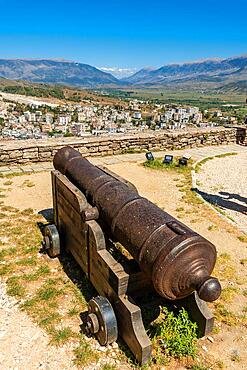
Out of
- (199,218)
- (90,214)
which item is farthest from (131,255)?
(199,218)

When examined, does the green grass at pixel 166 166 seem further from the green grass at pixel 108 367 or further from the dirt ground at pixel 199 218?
the green grass at pixel 108 367

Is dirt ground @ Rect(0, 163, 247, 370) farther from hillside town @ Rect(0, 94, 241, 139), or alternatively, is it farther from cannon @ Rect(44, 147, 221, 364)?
hillside town @ Rect(0, 94, 241, 139)

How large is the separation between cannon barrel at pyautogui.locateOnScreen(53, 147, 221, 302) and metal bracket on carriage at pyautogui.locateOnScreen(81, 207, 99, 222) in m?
0.11

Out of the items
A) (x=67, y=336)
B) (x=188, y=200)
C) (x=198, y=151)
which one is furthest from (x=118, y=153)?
(x=67, y=336)

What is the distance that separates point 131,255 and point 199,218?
3.55m

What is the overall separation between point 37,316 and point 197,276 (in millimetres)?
1987

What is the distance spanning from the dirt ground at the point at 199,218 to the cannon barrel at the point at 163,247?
99 cm

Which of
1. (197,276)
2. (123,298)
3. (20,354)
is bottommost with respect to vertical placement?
(20,354)

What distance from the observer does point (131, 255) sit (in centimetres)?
333

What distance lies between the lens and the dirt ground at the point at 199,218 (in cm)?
342

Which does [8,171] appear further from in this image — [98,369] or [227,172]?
[98,369]

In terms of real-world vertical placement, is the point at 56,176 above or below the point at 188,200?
above

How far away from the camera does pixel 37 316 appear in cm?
375

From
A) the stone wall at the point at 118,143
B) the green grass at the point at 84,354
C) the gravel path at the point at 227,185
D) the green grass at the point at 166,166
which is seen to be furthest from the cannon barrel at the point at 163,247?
the stone wall at the point at 118,143
